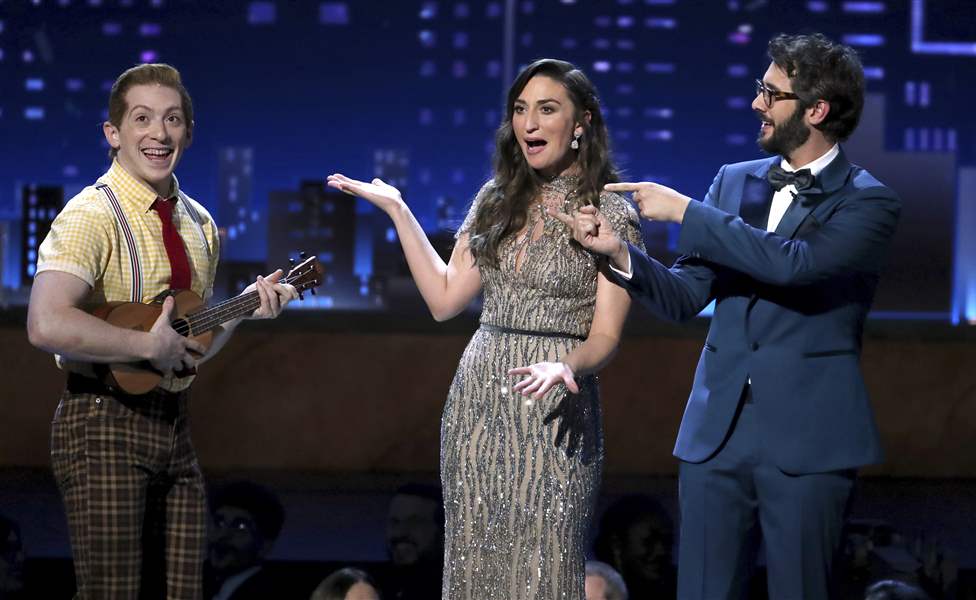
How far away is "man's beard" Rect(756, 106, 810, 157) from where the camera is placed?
2447 millimetres

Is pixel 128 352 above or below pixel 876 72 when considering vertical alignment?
below

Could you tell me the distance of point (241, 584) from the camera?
3.46 metres

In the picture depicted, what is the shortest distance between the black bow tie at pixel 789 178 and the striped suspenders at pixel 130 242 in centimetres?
132

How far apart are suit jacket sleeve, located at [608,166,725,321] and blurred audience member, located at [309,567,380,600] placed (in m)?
1.07

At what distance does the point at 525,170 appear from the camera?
267cm

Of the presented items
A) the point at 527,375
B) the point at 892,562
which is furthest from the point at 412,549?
the point at 892,562

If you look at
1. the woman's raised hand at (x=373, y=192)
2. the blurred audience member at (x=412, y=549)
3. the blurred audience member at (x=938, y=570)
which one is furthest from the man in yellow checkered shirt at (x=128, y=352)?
the blurred audience member at (x=938, y=570)

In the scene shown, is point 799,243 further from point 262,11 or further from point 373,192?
point 262,11

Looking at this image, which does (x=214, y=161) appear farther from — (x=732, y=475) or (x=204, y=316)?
(x=732, y=475)

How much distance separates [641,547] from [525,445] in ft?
3.73

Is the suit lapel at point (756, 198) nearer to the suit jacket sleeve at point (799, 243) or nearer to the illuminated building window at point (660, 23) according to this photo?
the suit jacket sleeve at point (799, 243)

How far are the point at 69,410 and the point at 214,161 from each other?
3336 millimetres

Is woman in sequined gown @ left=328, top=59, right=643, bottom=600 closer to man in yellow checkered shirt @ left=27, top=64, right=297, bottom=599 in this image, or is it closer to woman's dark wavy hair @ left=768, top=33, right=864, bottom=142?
woman's dark wavy hair @ left=768, top=33, right=864, bottom=142

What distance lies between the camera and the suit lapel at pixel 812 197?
2.44 m
